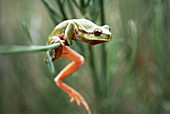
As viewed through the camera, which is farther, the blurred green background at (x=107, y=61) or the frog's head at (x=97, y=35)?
the blurred green background at (x=107, y=61)

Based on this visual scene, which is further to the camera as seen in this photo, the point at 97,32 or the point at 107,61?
the point at 107,61

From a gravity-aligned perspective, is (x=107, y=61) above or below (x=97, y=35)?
below

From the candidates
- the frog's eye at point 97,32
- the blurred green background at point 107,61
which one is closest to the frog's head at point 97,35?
the frog's eye at point 97,32

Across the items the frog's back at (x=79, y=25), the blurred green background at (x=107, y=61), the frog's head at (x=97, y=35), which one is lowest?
the blurred green background at (x=107, y=61)

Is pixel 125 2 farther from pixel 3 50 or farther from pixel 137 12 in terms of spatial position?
pixel 3 50

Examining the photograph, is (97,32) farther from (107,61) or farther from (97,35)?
(107,61)

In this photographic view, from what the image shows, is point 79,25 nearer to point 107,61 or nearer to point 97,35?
point 97,35

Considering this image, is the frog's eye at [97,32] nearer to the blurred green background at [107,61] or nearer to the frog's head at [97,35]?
the frog's head at [97,35]

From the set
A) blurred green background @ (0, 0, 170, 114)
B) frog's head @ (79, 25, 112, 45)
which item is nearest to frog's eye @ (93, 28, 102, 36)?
frog's head @ (79, 25, 112, 45)

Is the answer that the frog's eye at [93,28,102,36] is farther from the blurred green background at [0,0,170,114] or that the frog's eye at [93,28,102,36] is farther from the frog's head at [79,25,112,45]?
the blurred green background at [0,0,170,114]

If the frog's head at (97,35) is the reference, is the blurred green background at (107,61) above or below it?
below

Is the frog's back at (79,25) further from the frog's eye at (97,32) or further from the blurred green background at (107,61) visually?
the blurred green background at (107,61)

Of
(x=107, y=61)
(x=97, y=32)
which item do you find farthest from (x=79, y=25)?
(x=107, y=61)
